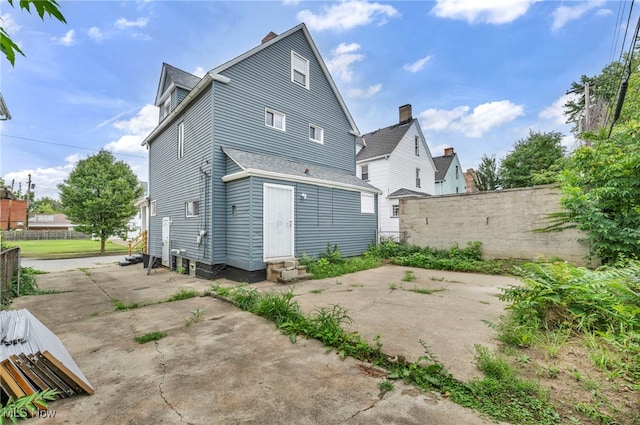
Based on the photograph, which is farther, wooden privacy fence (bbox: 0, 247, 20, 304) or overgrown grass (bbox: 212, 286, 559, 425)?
wooden privacy fence (bbox: 0, 247, 20, 304)

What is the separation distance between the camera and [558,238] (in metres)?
7.94

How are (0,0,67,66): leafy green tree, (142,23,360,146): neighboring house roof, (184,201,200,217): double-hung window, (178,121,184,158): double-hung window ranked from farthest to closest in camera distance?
(178,121,184,158): double-hung window < (184,201,200,217): double-hung window < (142,23,360,146): neighboring house roof < (0,0,67,66): leafy green tree

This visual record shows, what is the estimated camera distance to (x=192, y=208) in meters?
9.19

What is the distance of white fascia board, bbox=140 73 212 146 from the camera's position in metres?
7.93

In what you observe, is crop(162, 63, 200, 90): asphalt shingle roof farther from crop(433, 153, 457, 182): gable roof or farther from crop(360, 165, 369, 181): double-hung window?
crop(433, 153, 457, 182): gable roof

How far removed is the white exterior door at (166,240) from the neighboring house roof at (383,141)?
1220 cm

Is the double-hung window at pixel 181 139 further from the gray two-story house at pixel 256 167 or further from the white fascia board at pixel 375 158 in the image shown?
the white fascia board at pixel 375 158

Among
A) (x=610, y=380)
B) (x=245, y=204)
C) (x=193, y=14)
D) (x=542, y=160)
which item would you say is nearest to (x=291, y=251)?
(x=245, y=204)

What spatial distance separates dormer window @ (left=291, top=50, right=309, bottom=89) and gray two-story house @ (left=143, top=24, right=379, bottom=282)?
41 mm

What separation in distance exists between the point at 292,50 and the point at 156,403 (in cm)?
1139

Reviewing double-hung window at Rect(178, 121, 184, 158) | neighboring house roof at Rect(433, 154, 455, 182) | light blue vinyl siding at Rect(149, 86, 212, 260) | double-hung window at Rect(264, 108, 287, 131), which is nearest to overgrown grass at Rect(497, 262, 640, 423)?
light blue vinyl siding at Rect(149, 86, 212, 260)

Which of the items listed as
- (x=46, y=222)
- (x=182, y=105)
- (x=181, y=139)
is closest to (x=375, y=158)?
(x=181, y=139)

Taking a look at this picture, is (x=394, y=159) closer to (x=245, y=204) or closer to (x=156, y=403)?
Answer: (x=245, y=204)

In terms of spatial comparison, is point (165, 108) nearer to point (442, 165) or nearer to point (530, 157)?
point (442, 165)
